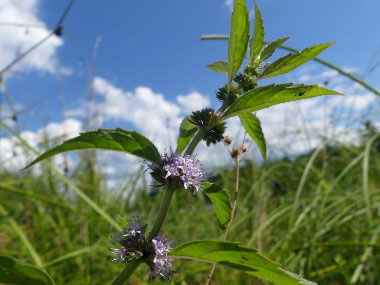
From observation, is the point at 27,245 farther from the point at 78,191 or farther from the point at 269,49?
the point at 269,49

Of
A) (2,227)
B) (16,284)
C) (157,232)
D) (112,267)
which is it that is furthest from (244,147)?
(2,227)

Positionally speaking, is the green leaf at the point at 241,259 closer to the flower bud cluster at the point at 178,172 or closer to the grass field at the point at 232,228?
the flower bud cluster at the point at 178,172

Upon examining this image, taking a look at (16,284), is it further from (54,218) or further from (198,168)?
(54,218)

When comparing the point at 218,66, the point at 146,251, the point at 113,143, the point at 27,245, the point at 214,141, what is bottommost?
the point at 27,245

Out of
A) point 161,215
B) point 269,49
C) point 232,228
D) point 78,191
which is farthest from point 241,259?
point 232,228

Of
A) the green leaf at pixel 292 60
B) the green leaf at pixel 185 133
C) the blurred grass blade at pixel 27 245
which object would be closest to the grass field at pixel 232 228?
the blurred grass blade at pixel 27 245

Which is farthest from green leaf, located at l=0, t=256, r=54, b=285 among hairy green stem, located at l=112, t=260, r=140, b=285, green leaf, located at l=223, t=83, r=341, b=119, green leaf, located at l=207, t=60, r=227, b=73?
green leaf, located at l=207, t=60, r=227, b=73
